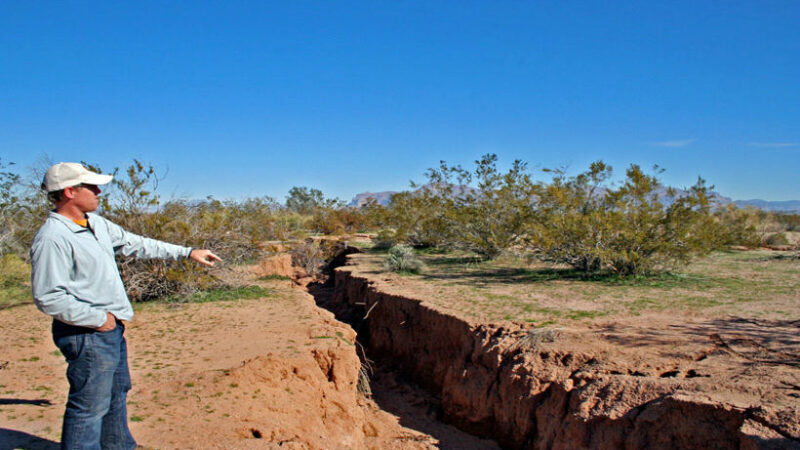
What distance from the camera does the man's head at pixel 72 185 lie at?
103 inches

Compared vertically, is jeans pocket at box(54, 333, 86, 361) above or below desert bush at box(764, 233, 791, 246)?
below

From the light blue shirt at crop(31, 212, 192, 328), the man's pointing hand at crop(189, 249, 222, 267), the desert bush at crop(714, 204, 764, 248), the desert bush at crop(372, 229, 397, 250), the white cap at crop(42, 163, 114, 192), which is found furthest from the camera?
the desert bush at crop(372, 229, 397, 250)

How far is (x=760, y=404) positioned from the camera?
3.73 meters

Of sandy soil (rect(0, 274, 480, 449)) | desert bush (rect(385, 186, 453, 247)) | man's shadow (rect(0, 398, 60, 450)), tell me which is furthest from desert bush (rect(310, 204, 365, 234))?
man's shadow (rect(0, 398, 60, 450))

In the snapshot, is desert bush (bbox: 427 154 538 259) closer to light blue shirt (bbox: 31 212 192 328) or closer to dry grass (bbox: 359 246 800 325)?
dry grass (bbox: 359 246 800 325)

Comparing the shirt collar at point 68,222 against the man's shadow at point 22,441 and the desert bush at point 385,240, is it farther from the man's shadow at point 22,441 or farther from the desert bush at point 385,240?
the desert bush at point 385,240

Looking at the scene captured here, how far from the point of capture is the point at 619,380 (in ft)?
15.3

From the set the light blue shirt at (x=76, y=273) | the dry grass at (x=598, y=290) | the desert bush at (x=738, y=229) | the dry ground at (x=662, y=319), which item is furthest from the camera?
the desert bush at (x=738, y=229)

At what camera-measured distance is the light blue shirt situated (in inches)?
98.1

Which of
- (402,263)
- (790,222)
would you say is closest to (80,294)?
(402,263)

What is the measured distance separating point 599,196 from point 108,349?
32.3ft

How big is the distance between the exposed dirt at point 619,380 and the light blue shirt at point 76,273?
417 centimetres

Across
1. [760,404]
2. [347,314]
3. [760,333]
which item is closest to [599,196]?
[760,333]

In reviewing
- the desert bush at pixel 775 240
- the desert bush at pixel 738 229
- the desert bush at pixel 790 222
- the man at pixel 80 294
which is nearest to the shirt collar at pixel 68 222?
the man at pixel 80 294
